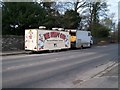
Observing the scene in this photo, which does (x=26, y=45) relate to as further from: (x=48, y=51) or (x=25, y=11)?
(x=25, y=11)

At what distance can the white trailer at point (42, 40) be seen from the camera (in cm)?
3841

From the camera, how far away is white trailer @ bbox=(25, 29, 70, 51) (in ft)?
126

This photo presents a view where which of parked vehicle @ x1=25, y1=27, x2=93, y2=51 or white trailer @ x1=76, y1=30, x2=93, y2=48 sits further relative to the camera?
white trailer @ x1=76, y1=30, x2=93, y2=48

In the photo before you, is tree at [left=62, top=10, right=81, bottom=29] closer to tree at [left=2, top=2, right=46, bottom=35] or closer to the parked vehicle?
tree at [left=2, top=2, right=46, bottom=35]

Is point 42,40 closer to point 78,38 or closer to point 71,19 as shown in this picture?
point 78,38

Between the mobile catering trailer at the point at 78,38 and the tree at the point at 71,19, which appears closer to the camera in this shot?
the mobile catering trailer at the point at 78,38

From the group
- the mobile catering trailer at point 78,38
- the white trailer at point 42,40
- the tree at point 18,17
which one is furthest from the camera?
the mobile catering trailer at point 78,38

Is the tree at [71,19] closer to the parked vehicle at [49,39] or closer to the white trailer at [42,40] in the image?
the parked vehicle at [49,39]

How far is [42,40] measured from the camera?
129 feet

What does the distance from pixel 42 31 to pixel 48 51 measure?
2963 mm

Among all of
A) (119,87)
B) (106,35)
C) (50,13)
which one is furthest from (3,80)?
(106,35)

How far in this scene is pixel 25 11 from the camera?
2029 inches

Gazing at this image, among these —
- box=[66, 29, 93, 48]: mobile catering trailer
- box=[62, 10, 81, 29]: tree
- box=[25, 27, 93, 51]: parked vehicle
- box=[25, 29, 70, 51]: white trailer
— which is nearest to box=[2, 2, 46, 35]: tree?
box=[66, 29, 93, 48]: mobile catering trailer

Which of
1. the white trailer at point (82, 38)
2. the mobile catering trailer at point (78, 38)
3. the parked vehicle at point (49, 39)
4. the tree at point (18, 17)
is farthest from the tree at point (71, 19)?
the parked vehicle at point (49, 39)
